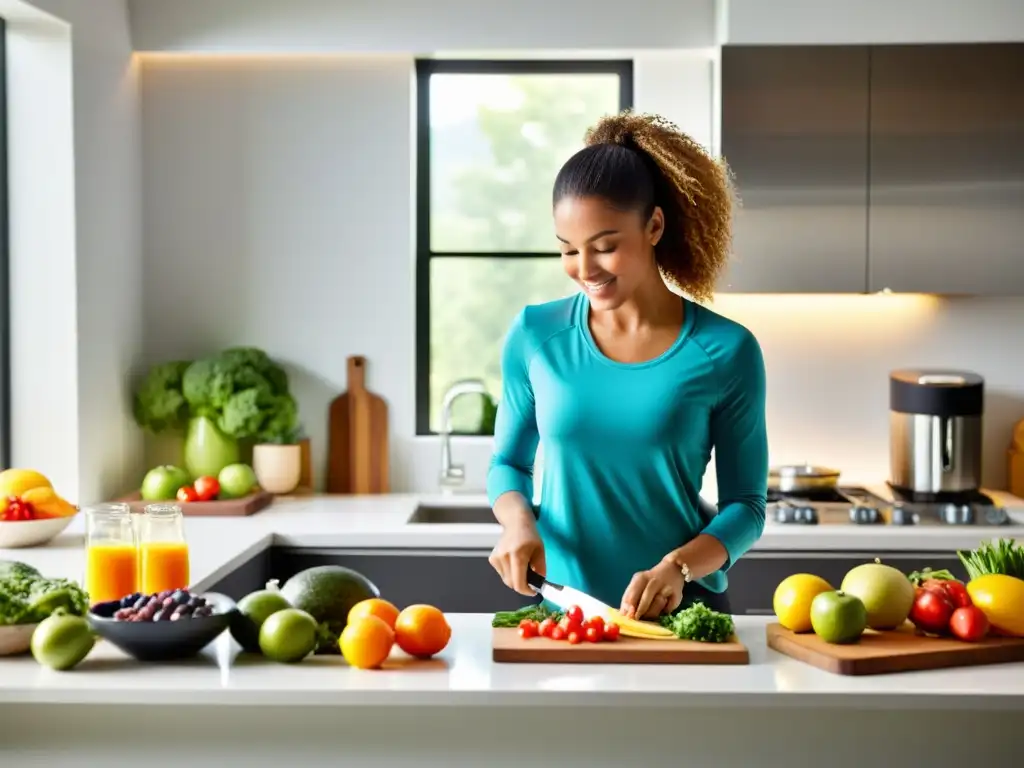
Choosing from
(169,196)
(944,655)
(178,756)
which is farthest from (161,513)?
(169,196)

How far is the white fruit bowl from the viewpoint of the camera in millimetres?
2910

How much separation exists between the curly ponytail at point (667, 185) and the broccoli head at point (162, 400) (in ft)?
6.96

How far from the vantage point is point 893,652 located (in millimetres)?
1853

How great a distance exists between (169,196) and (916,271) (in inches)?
90.0

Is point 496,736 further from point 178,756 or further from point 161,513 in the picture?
point 161,513

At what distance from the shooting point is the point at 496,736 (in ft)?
5.99

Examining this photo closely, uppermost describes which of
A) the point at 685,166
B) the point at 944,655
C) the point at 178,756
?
the point at 685,166

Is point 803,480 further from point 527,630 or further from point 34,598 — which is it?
point 34,598

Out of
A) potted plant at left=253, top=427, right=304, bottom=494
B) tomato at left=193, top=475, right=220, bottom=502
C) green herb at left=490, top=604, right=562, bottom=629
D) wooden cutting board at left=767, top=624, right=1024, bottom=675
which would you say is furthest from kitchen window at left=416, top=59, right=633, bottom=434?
wooden cutting board at left=767, top=624, right=1024, bottom=675

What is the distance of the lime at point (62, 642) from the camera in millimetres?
1837

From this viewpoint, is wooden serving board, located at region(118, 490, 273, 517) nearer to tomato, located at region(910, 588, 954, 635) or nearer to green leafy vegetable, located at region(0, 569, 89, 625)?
green leafy vegetable, located at region(0, 569, 89, 625)

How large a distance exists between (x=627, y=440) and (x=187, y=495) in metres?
1.90

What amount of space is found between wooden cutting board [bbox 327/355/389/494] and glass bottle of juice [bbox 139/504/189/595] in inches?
73.7

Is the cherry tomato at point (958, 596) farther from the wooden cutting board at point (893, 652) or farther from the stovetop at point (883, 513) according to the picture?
the stovetop at point (883, 513)
